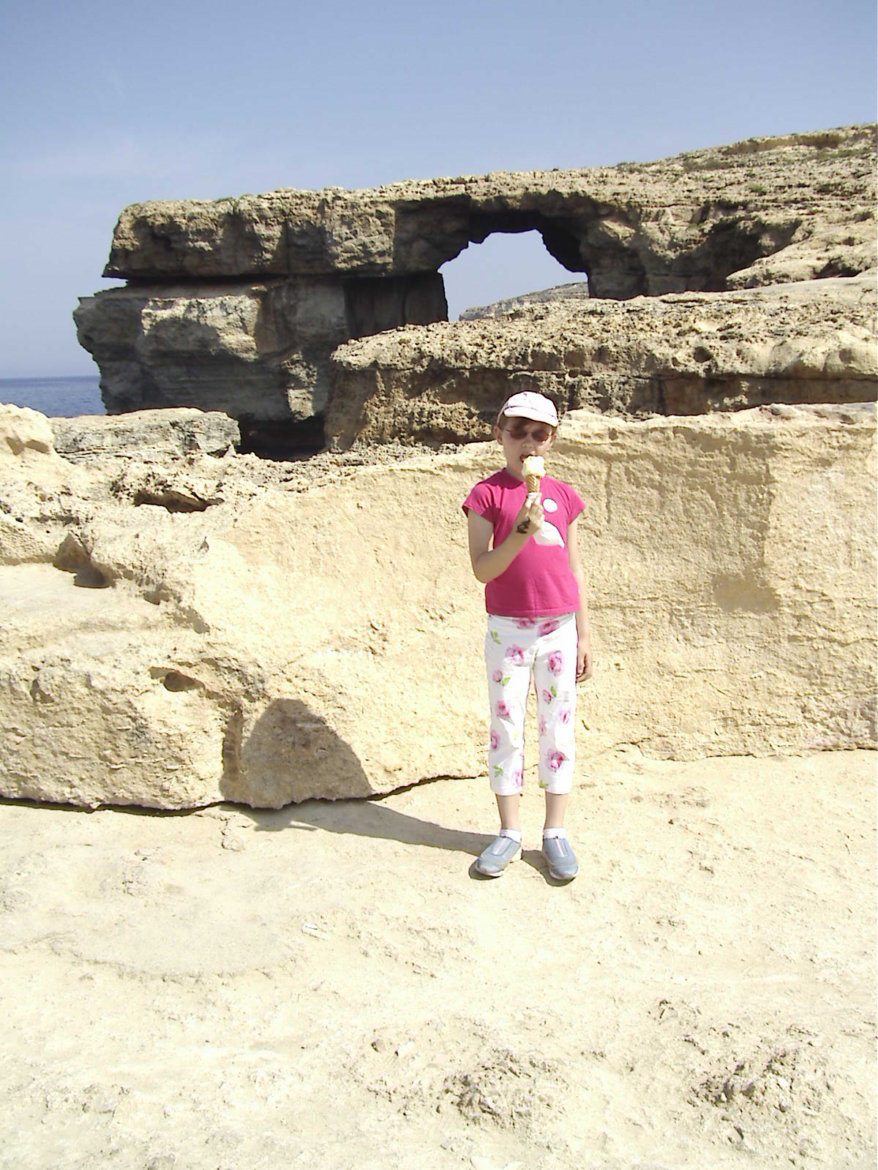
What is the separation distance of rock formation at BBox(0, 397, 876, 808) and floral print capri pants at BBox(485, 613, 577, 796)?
0.49 meters

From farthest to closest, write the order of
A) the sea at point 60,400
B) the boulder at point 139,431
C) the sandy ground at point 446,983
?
the sea at point 60,400, the boulder at point 139,431, the sandy ground at point 446,983

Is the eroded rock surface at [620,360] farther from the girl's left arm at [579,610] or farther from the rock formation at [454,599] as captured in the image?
the girl's left arm at [579,610]

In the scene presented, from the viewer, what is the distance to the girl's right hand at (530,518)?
7.55 feet

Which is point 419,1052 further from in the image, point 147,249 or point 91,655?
point 147,249

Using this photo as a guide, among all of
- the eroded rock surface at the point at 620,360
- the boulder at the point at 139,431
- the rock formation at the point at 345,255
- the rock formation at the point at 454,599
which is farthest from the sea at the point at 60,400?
the rock formation at the point at 454,599

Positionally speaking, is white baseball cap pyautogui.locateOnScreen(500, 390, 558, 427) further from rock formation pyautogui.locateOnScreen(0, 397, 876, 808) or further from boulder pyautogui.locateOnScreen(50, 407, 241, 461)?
boulder pyautogui.locateOnScreen(50, 407, 241, 461)

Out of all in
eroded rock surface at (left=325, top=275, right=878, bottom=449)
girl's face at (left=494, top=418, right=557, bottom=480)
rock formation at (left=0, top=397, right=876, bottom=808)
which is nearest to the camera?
girl's face at (left=494, top=418, right=557, bottom=480)

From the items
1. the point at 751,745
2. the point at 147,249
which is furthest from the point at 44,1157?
the point at 147,249

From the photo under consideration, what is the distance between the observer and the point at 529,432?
2447 millimetres

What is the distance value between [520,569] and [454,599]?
2.18 feet

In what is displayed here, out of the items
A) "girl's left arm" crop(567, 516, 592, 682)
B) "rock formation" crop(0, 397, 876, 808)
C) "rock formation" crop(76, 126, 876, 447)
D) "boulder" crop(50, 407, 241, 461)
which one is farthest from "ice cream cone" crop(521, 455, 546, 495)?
"rock formation" crop(76, 126, 876, 447)

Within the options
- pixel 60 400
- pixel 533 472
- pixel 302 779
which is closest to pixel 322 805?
pixel 302 779

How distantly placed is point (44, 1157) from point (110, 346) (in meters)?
17.0

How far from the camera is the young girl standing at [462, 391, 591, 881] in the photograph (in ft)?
8.04
